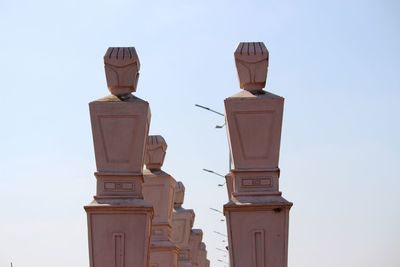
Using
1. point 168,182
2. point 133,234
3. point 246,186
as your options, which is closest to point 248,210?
point 246,186

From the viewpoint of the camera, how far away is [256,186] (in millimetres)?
14320

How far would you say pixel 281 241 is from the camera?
46.5 ft

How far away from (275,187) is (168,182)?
5.02 m

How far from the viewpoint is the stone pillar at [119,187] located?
47.0 ft

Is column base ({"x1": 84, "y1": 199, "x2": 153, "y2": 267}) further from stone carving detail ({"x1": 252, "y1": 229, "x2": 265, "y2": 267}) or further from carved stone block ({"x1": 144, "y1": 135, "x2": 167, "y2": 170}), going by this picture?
carved stone block ({"x1": 144, "y1": 135, "x2": 167, "y2": 170})

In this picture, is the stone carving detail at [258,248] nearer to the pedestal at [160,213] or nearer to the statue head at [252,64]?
the statue head at [252,64]

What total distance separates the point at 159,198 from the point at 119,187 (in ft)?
14.7

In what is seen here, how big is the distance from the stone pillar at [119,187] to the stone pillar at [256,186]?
1.38m

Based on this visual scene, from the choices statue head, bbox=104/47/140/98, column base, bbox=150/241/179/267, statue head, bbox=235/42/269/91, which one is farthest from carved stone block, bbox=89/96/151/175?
column base, bbox=150/241/179/267

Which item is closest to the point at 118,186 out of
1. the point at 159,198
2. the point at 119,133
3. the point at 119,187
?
the point at 119,187

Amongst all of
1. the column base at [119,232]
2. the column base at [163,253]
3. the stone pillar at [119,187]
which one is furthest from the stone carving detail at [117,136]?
the column base at [163,253]

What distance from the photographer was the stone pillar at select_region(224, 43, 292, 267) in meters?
14.1

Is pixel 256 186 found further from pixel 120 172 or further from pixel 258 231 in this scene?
pixel 120 172

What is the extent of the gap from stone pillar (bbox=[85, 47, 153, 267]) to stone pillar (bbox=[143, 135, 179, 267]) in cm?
427
